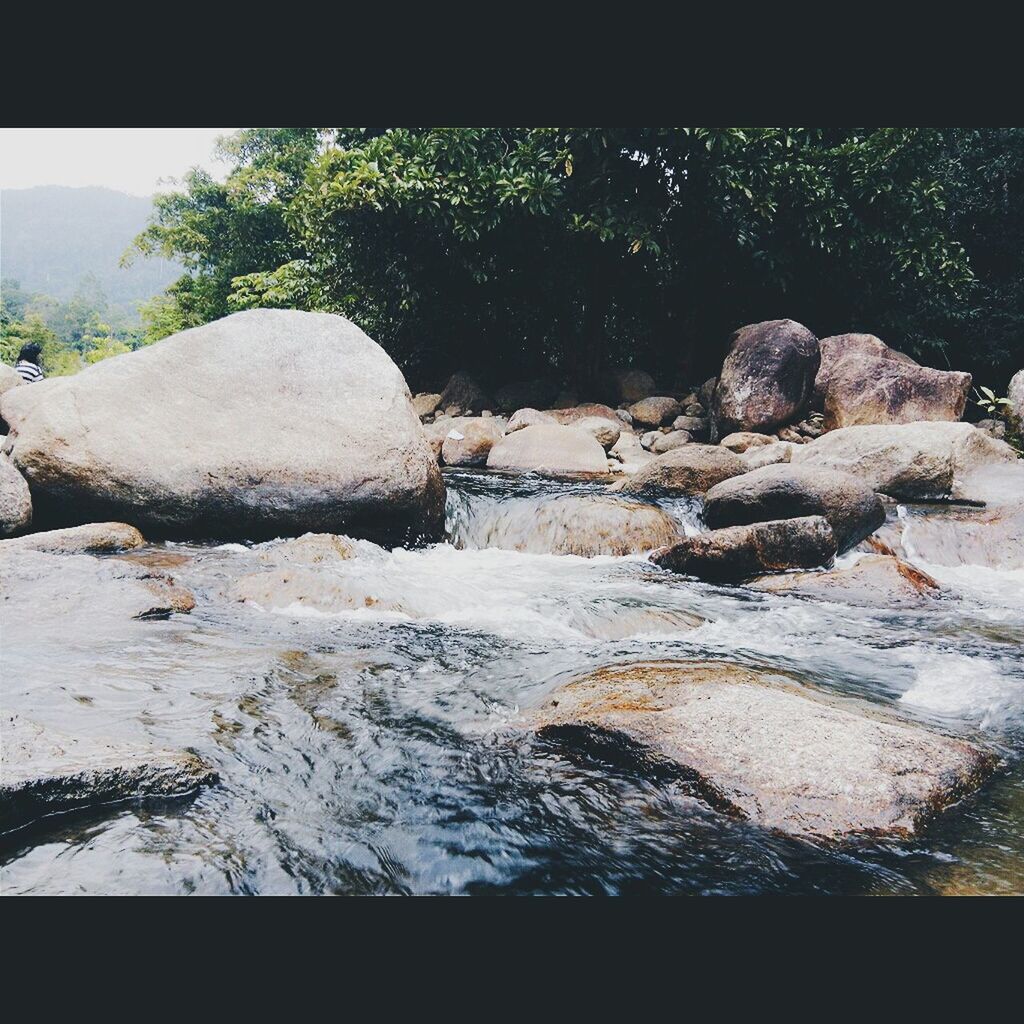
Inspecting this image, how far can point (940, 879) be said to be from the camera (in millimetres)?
2219

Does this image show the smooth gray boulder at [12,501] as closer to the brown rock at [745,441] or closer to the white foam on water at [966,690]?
the white foam on water at [966,690]

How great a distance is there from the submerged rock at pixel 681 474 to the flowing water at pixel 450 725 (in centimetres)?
234

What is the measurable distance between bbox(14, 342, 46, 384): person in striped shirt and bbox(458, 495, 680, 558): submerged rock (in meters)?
6.84

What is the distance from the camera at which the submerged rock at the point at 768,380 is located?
38.7 feet

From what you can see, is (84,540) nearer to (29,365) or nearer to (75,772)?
(75,772)

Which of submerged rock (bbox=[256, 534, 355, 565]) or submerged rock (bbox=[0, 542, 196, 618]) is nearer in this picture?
submerged rock (bbox=[0, 542, 196, 618])

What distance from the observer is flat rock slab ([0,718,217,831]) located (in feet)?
7.63

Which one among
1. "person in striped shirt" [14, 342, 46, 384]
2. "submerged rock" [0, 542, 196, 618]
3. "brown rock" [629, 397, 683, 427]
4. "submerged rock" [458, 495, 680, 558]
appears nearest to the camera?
"submerged rock" [0, 542, 196, 618]

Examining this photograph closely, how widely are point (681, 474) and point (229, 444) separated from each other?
4795 millimetres

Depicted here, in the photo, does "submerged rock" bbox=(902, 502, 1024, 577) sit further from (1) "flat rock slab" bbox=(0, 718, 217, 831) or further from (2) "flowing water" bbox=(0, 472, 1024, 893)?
(1) "flat rock slab" bbox=(0, 718, 217, 831)

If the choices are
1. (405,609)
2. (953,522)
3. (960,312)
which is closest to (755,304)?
(960,312)

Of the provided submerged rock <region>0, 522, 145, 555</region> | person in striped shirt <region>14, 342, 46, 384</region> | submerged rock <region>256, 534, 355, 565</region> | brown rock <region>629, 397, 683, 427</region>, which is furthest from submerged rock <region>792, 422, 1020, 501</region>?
person in striped shirt <region>14, 342, 46, 384</region>

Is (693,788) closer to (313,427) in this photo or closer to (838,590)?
(838,590)

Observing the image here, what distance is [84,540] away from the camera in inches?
235
